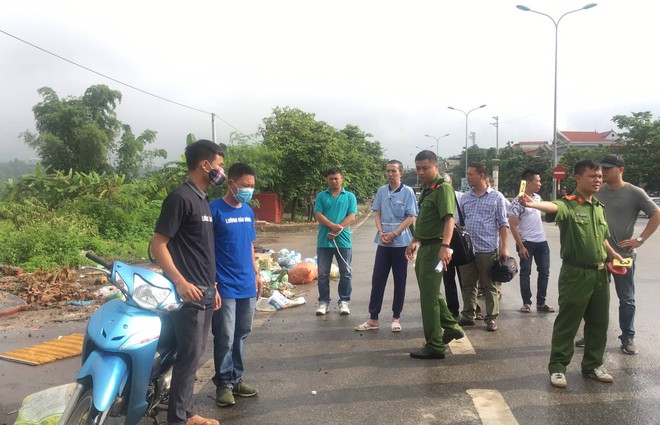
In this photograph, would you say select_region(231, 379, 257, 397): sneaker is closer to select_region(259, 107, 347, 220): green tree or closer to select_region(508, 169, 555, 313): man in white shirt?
select_region(508, 169, 555, 313): man in white shirt

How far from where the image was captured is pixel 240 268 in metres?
3.63

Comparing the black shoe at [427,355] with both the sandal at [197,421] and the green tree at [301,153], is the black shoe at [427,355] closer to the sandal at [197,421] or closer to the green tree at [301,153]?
the sandal at [197,421]

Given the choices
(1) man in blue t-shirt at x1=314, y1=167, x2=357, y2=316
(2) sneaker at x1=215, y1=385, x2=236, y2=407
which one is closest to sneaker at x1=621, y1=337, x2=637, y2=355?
(1) man in blue t-shirt at x1=314, y1=167, x2=357, y2=316

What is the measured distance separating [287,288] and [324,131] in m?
16.3

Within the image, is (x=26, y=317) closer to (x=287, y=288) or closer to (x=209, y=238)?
(x=287, y=288)

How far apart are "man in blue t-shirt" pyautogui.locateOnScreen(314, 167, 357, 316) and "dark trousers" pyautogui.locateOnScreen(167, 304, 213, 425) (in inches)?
130

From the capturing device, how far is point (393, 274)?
5641mm

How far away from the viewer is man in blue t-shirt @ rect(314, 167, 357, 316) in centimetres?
632

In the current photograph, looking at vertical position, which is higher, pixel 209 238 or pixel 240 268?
pixel 209 238

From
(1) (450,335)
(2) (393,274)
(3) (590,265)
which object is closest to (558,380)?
(3) (590,265)

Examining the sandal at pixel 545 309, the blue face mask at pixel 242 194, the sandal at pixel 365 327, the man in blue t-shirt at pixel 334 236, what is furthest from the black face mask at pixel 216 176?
the sandal at pixel 545 309

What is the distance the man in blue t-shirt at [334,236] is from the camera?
20.7 ft

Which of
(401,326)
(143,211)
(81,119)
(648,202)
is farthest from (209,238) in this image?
(81,119)

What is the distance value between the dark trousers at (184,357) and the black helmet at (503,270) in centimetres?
356
